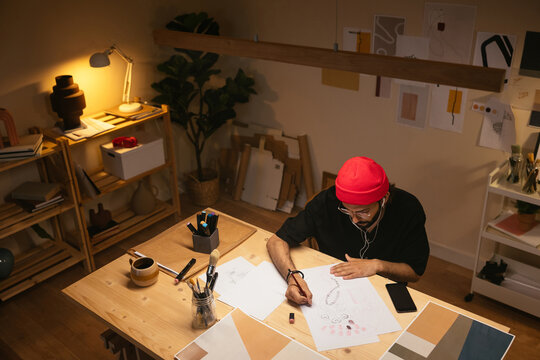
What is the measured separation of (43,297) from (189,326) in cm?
214

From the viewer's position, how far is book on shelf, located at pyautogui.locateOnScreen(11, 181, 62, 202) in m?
3.54

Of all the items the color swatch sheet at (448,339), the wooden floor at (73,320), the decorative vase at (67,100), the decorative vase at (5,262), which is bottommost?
the wooden floor at (73,320)

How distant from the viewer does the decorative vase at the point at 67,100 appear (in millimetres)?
3547

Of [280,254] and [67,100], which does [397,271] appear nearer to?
[280,254]

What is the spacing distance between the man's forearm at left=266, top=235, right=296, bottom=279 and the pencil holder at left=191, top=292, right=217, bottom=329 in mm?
426

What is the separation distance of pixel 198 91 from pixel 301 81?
0.95m

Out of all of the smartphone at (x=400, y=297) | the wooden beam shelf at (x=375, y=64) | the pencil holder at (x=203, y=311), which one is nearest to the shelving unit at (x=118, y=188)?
the wooden beam shelf at (x=375, y=64)

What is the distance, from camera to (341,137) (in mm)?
4301

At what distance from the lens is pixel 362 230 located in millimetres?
2570

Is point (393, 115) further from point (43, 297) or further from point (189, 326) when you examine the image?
point (43, 297)

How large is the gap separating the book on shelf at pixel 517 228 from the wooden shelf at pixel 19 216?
3102 millimetres

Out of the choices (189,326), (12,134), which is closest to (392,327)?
(189,326)

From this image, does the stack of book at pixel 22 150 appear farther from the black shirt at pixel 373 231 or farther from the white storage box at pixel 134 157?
the black shirt at pixel 373 231

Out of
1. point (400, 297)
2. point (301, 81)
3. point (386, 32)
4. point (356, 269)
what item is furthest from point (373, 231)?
point (301, 81)
